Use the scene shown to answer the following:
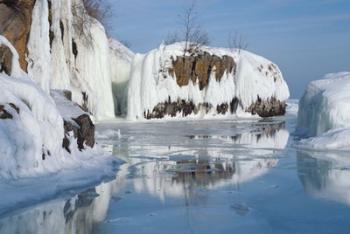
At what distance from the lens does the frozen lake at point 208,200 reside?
18.7 feet

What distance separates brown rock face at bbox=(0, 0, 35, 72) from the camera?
37.6 ft

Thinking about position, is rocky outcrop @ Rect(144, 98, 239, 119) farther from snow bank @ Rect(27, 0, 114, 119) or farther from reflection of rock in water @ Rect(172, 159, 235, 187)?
reflection of rock in water @ Rect(172, 159, 235, 187)

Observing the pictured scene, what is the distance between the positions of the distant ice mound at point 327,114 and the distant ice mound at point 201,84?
51.3 ft

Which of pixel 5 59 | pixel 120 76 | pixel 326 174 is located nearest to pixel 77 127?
pixel 5 59

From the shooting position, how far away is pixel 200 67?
40.4 meters

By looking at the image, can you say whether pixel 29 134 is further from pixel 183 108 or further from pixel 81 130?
pixel 183 108

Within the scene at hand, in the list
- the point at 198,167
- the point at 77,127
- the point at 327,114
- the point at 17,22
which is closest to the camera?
the point at 198,167

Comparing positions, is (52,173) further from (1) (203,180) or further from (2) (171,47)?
(2) (171,47)

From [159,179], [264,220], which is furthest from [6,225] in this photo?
[159,179]

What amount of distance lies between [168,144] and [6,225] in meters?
11.0

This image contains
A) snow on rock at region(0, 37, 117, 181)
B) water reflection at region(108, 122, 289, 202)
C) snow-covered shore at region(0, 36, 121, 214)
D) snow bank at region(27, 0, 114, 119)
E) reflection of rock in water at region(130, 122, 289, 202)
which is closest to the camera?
snow-covered shore at region(0, 36, 121, 214)

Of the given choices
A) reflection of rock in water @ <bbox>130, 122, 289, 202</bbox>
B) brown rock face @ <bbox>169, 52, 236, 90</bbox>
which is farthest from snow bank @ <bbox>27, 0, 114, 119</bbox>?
reflection of rock in water @ <bbox>130, 122, 289, 202</bbox>

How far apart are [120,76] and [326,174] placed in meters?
31.5

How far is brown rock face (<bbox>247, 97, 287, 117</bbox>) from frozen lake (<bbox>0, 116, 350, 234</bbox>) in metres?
30.3
